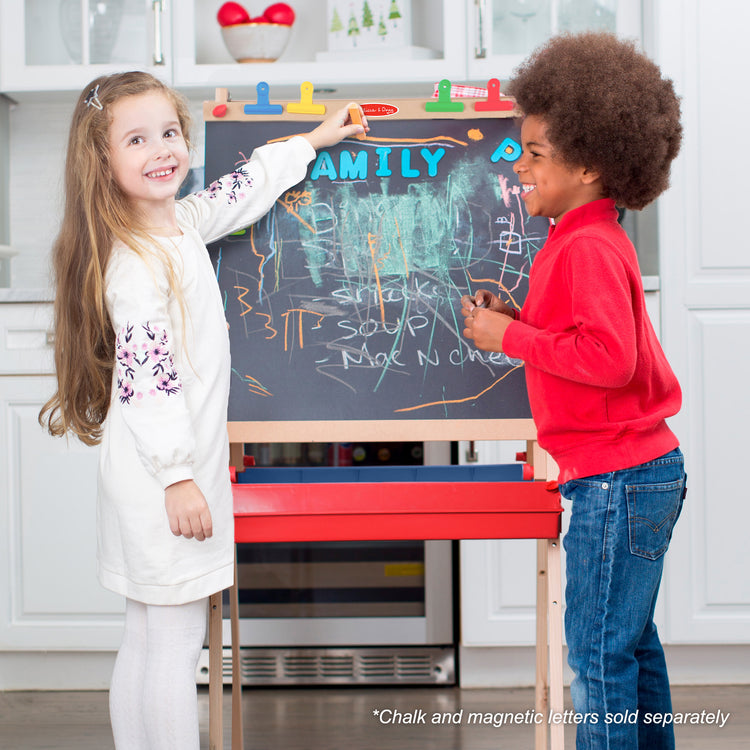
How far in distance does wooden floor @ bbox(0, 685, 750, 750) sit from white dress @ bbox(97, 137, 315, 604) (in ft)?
2.35

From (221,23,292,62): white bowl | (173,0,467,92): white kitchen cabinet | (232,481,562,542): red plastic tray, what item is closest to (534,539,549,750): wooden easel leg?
(232,481,562,542): red plastic tray

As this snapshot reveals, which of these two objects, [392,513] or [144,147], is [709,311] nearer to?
[392,513]

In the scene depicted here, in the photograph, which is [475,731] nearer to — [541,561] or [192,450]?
[541,561]

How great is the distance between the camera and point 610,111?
3.58 ft

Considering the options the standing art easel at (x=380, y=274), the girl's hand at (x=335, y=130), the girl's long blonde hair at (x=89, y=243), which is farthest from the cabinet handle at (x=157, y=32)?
the girl's long blonde hair at (x=89, y=243)

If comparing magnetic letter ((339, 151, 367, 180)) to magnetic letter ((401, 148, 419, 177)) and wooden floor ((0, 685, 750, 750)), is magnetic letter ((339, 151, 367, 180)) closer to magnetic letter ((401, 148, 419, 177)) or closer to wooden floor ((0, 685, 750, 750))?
magnetic letter ((401, 148, 419, 177))

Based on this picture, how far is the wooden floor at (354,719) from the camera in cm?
171

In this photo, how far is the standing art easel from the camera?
142 centimetres

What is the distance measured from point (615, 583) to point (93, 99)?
0.96m

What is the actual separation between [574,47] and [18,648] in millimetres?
1739

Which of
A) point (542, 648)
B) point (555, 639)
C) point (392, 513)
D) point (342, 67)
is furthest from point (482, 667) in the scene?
point (342, 67)

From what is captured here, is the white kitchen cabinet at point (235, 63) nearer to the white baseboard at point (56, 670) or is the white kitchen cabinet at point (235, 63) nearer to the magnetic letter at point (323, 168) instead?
the magnetic letter at point (323, 168)

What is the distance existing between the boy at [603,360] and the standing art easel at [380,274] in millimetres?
254

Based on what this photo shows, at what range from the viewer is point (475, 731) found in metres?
1.77
